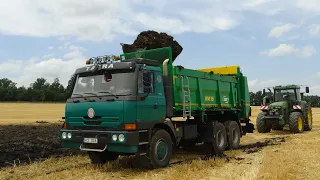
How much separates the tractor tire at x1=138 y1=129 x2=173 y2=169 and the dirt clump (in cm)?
338

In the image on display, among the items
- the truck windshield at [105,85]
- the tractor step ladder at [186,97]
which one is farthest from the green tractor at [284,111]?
the truck windshield at [105,85]

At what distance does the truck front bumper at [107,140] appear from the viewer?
7875mm

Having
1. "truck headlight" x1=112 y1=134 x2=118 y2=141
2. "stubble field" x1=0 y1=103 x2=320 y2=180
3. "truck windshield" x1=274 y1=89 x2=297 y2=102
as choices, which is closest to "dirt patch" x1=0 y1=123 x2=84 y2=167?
"stubble field" x1=0 y1=103 x2=320 y2=180

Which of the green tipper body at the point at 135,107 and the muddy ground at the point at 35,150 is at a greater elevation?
the green tipper body at the point at 135,107

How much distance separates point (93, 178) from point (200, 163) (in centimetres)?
288

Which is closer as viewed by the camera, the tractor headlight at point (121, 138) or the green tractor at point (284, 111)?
the tractor headlight at point (121, 138)

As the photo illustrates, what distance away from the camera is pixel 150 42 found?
11.4 metres

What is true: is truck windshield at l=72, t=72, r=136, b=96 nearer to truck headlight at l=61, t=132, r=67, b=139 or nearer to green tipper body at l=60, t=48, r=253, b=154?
green tipper body at l=60, t=48, r=253, b=154

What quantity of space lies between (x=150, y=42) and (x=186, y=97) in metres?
2.48

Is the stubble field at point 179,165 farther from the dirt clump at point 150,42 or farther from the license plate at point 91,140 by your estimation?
the dirt clump at point 150,42

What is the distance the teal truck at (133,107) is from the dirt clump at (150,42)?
36.9 inches

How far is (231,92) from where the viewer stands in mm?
12914

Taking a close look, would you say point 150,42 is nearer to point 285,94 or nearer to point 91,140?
point 91,140

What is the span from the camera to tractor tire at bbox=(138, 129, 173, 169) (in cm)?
839
